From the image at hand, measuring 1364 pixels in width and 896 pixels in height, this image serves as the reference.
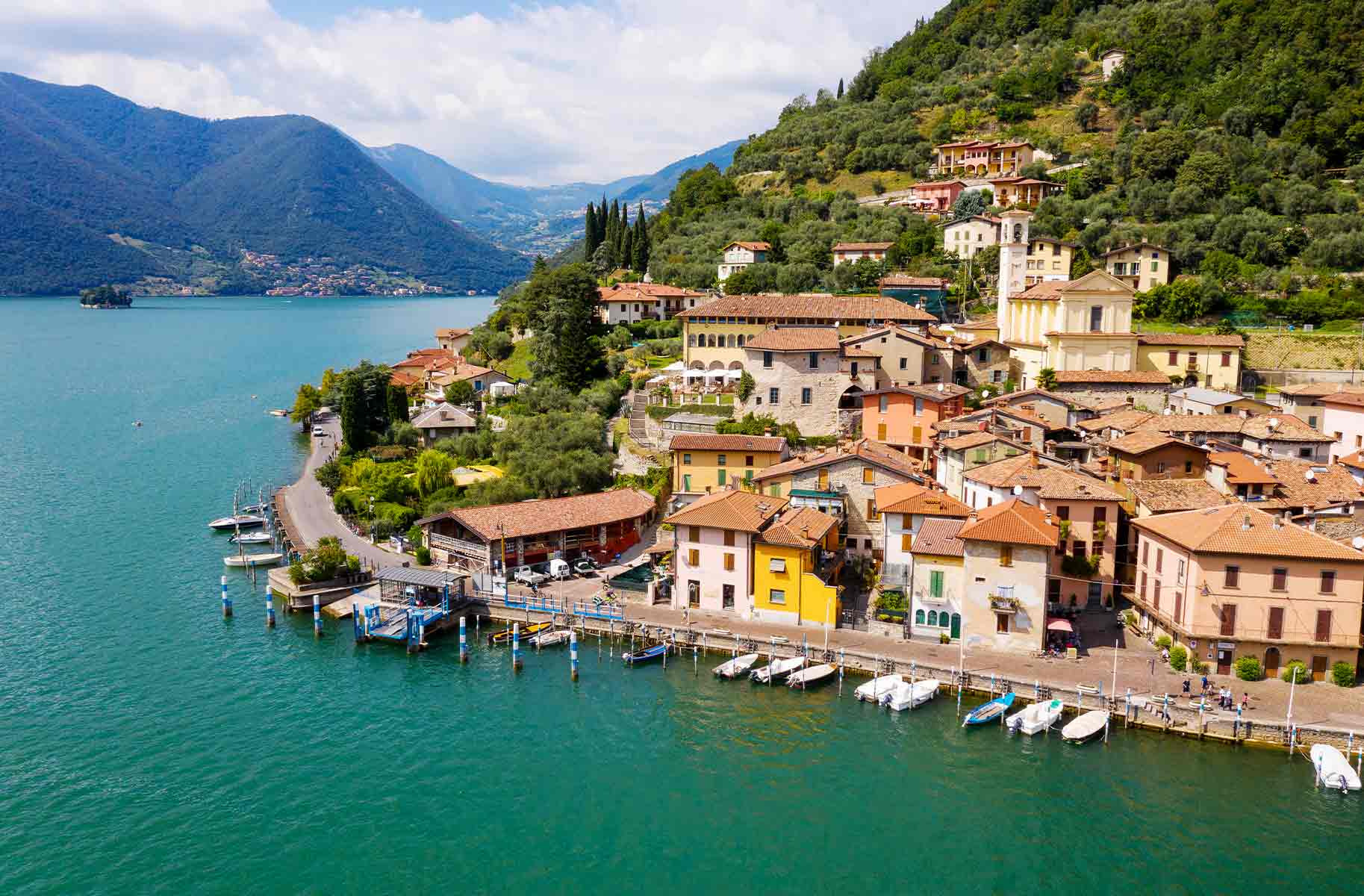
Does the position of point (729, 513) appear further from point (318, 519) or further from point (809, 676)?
point (318, 519)

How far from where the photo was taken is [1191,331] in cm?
5712

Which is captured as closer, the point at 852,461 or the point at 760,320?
the point at 852,461

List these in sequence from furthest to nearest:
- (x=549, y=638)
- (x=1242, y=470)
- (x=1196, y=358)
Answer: (x=1196, y=358), (x=1242, y=470), (x=549, y=638)

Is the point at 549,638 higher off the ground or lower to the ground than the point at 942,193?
lower

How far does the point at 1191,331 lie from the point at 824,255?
30.5 metres

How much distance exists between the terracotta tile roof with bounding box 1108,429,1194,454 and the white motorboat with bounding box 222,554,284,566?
128 feet

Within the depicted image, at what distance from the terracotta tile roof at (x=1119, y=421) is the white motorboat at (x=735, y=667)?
21.8m

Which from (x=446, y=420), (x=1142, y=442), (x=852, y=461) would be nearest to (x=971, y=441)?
(x=852, y=461)

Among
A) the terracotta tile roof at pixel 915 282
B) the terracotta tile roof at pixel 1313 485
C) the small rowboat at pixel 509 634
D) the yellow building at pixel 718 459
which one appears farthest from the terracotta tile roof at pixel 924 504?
the terracotta tile roof at pixel 915 282

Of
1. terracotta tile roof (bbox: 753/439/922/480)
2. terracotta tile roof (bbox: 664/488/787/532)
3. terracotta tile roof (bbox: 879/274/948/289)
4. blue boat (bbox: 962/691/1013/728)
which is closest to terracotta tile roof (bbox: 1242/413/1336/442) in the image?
terracotta tile roof (bbox: 753/439/922/480)

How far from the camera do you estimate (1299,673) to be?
29.0m

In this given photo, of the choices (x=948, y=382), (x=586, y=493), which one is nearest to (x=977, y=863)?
(x=586, y=493)

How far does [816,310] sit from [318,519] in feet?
104

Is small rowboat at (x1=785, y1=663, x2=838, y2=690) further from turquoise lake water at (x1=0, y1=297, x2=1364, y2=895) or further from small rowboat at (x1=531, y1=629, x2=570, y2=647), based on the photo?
small rowboat at (x1=531, y1=629, x2=570, y2=647)
